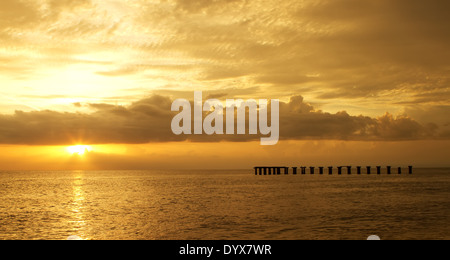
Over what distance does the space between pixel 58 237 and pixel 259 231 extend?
46.6 ft
